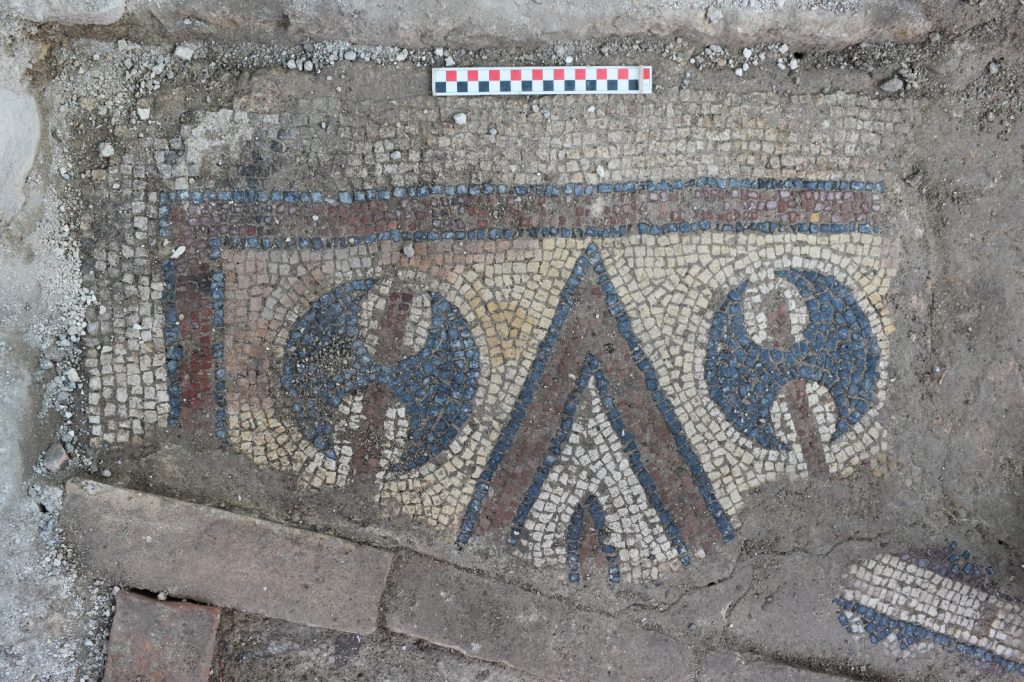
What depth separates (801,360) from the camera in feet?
16.7

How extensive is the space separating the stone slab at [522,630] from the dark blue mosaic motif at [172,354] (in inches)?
73.6

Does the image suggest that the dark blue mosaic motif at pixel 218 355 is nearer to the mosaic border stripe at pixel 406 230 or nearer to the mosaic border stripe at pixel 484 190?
the mosaic border stripe at pixel 406 230

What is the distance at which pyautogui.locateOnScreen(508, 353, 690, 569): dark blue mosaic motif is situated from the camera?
16.6ft

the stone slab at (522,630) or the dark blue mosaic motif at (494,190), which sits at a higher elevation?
the dark blue mosaic motif at (494,190)

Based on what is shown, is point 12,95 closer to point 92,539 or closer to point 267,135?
point 267,135

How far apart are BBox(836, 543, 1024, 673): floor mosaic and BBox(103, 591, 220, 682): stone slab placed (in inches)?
174

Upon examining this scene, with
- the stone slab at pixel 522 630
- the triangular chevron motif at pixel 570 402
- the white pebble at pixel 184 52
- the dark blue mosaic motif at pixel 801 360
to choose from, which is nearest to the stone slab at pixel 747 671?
the stone slab at pixel 522 630

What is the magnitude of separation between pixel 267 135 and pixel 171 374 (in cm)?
174

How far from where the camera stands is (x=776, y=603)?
16.8 feet

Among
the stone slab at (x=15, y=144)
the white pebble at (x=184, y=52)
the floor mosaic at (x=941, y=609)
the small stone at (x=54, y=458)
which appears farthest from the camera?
the floor mosaic at (x=941, y=609)

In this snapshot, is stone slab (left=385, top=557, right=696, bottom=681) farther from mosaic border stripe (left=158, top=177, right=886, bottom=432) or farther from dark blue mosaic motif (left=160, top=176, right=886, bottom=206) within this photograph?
dark blue mosaic motif (left=160, top=176, right=886, bottom=206)

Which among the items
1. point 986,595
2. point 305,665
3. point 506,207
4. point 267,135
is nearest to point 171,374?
point 267,135

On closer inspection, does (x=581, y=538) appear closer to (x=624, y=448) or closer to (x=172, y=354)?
(x=624, y=448)

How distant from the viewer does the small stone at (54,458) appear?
4812mm
